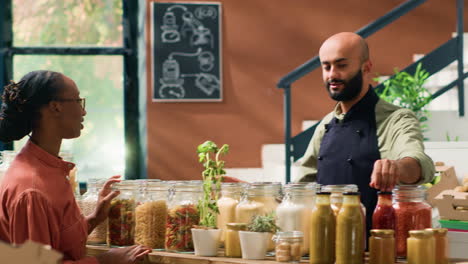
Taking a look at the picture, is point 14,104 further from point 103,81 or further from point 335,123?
point 103,81

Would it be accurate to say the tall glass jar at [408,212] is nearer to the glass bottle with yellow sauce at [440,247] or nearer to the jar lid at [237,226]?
the glass bottle with yellow sauce at [440,247]

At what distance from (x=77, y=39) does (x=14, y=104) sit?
14.2 ft

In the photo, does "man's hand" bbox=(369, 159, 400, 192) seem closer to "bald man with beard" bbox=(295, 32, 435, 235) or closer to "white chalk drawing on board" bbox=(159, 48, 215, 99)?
"bald man with beard" bbox=(295, 32, 435, 235)

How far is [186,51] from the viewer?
20.4ft

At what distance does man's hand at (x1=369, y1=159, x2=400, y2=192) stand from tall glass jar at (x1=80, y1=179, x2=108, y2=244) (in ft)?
3.11

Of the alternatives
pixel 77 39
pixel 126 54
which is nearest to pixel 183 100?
pixel 126 54

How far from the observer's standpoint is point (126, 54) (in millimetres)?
6305

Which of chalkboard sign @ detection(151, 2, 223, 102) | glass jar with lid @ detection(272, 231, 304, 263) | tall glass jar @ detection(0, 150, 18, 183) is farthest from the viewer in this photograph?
chalkboard sign @ detection(151, 2, 223, 102)

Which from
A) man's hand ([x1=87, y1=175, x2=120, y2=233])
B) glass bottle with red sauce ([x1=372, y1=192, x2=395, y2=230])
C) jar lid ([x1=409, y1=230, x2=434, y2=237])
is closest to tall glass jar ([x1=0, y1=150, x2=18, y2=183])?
man's hand ([x1=87, y1=175, x2=120, y2=233])

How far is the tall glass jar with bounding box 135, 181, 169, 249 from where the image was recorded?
7.54 ft

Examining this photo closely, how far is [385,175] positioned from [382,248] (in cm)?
20

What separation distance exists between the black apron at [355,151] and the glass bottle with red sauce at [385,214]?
22.5 inches

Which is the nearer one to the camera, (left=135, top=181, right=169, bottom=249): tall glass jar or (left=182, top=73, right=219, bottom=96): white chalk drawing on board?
(left=135, top=181, right=169, bottom=249): tall glass jar

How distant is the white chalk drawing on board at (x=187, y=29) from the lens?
6.19m
